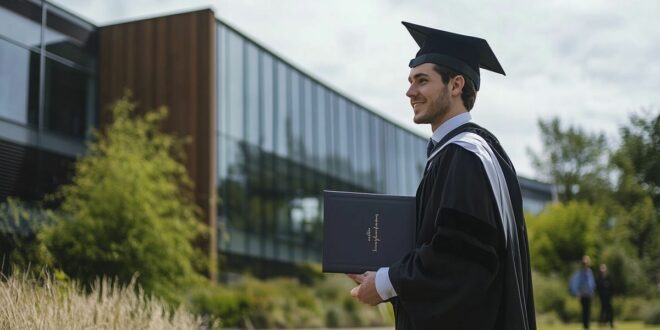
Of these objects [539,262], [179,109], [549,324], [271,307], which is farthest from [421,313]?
[539,262]

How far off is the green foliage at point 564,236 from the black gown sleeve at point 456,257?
31.7m

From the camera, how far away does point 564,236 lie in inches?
1384

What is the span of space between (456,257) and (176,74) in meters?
18.1

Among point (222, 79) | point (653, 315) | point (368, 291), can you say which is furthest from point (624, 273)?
point (368, 291)

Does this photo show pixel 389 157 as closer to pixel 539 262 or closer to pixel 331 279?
pixel 539 262

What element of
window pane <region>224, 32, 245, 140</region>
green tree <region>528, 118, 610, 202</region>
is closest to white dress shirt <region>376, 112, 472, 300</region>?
window pane <region>224, 32, 245, 140</region>

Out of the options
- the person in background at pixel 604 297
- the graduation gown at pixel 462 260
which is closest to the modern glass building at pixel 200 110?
the person in background at pixel 604 297

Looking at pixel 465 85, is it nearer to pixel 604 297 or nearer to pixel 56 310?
pixel 56 310

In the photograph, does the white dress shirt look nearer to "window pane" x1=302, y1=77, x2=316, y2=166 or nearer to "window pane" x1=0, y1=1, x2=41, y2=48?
"window pane" x1=0, y1=1, x2=41, y2=48

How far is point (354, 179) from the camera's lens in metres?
29.6

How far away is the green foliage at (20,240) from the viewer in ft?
21.8

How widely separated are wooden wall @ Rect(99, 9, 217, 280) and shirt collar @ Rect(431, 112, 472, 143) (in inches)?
634

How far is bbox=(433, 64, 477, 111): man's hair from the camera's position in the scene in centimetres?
326

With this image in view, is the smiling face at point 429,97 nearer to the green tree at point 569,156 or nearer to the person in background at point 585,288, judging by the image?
the person in background at point 585,288
